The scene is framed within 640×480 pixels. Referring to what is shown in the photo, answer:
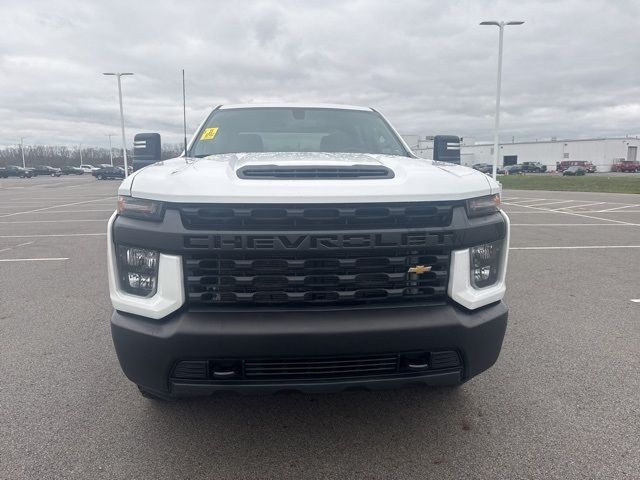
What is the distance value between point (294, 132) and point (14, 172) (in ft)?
225

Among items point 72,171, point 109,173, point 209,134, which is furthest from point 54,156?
point 209,134

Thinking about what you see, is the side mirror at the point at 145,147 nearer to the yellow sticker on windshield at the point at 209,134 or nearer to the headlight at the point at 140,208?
the yellow sticker on windshield at the point at 209,134

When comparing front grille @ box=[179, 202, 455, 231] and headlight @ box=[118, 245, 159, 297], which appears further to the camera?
headlight @ box=[118, 245, 159, 297]

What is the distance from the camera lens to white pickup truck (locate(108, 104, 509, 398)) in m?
2.18

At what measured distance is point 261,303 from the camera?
7.45 feet

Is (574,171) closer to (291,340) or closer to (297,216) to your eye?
(297,216)

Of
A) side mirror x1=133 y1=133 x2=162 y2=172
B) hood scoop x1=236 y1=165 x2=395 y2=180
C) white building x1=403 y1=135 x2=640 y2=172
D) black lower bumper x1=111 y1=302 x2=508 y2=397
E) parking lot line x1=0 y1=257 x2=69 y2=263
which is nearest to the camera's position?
black lower bumper x1=111 y1=302 x2=508 y2=397

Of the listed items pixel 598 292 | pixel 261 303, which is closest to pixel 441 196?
pixel 261 303

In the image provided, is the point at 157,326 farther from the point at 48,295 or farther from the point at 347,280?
the point at 48,295

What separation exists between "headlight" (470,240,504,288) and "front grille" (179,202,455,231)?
422 mm

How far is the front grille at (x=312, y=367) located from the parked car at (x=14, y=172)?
69.3 meters

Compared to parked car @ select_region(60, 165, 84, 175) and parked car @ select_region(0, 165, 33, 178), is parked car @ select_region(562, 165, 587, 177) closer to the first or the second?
parked car @ select_region(0, 165, 33, 178)

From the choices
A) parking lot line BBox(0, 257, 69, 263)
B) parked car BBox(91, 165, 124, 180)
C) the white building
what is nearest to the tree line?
parked car BBox(91, 165, 124, 180)

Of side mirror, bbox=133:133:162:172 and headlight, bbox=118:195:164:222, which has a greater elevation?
side mirror, bbox=133:133:162:172
